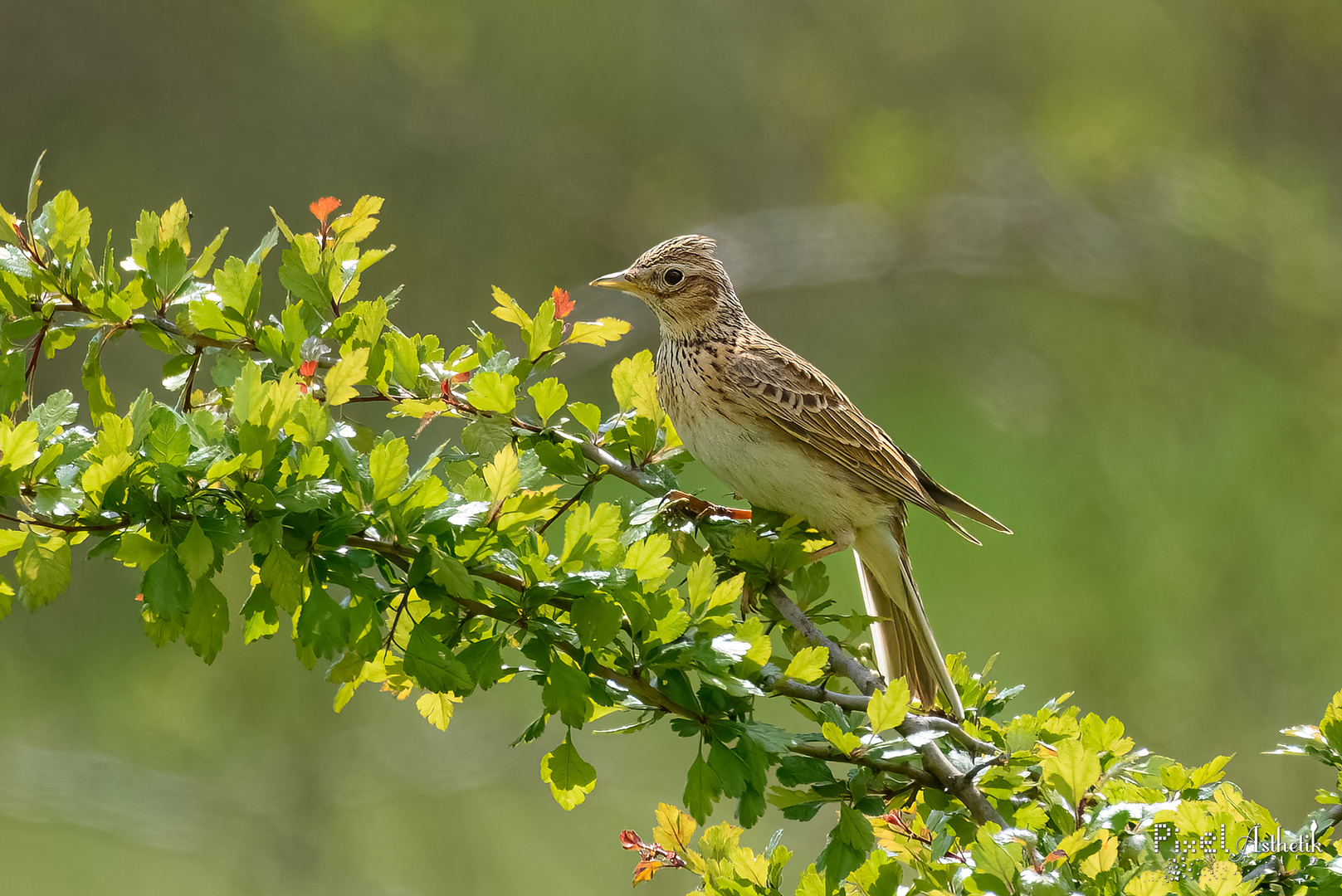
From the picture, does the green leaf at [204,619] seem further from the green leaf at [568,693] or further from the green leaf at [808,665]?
the green leaf at [808,665]

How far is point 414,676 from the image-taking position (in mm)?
A: 510

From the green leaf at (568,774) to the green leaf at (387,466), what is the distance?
→ 0.16 meters

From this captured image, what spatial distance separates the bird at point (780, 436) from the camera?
100cm

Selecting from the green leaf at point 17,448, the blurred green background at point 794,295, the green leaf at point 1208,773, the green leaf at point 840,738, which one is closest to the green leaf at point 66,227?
the green leaf at point 17,448

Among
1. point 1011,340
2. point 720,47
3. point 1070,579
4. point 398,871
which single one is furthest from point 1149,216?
point 398,871

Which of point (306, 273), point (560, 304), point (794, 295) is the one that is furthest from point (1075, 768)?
point (794, 295)

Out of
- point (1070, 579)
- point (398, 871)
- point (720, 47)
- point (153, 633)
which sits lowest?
point (153, 633)

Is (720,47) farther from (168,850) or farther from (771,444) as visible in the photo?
(168,850)

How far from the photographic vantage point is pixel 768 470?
101 cm

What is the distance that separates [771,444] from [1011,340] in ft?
5.96

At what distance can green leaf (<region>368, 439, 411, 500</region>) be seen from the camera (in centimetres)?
51

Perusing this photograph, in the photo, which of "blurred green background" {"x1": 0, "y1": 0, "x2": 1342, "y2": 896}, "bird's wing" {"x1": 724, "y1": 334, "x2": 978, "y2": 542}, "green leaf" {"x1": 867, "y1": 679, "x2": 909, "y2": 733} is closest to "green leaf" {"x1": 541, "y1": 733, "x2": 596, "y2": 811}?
"green leaf" {"x1": 867, "y1": 679, "x2": 909, "y2": 733}

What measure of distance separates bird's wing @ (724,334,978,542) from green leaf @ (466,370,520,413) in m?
0.43

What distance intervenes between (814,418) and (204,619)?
0.69 metres
